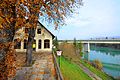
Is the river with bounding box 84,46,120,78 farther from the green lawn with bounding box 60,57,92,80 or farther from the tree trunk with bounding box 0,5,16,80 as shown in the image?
the tree trunk with bounding box 0,5,16,80

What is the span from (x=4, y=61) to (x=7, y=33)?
137cm

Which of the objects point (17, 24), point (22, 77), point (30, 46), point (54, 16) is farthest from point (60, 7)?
point (17, 24)

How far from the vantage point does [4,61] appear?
957 cm

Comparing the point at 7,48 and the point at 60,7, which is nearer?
the point at 7,48

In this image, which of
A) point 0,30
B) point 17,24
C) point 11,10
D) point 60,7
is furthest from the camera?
point 60,7

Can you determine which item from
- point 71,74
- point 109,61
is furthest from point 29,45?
point 109,61

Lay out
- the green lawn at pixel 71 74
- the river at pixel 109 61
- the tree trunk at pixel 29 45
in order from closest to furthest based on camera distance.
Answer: the tree trunk at pixel 29 45, the green lawn at pixel 71 74, the river at pixel 109 61

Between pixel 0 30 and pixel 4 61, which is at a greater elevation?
pixel 0 30

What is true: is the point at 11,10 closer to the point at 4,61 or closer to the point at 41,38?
the point at 4,61

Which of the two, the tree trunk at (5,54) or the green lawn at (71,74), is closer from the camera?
the tree trunk at (5,54)

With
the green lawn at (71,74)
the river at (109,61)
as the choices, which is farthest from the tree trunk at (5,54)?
the river at (109,61)

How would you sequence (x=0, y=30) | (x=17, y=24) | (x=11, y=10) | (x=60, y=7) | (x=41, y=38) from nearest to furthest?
1. (x=0, y=30)
2. (x=11, y=10)
3. (x=17, y=24)
4. (x=60, y=7)
5. (x=41, y=38)

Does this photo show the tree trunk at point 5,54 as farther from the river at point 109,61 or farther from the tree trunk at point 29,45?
the river at point 109,61

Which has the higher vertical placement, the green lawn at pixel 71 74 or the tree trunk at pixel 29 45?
the tree trunk at pixel 29 45
